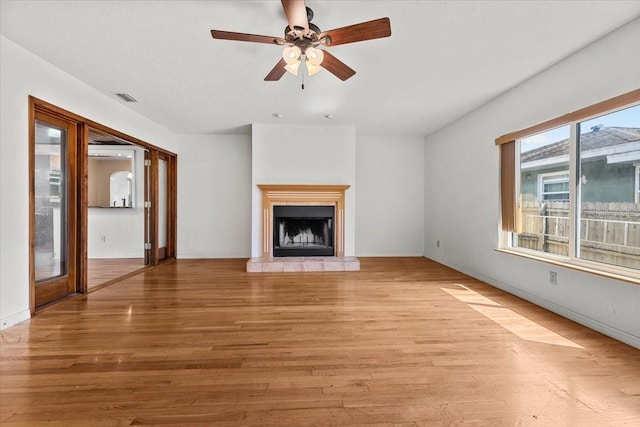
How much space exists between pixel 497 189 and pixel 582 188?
1.11 metres

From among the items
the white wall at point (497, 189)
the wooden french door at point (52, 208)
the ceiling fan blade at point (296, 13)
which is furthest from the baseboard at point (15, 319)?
the white wall at point (497, 189)

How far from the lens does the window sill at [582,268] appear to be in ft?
7.33

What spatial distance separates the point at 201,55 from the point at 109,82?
1412mm

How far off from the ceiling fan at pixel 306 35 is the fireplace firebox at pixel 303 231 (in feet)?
9.96

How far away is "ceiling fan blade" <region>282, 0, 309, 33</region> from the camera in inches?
70.4

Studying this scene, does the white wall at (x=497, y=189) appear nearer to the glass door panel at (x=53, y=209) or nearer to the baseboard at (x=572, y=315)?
the baseboard at (x=572, y=315)

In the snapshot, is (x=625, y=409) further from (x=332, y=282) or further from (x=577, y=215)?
(x=332, y=282)

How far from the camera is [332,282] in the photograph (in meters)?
4.02

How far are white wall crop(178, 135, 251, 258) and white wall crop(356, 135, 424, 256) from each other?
7.67 feet

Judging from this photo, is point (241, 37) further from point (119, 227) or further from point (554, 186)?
point (119, 227)

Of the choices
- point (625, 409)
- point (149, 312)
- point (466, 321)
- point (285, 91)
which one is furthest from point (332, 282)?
point (625, 409)

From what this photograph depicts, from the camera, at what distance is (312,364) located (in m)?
1.92

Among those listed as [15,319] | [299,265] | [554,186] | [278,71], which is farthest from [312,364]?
[554,186]

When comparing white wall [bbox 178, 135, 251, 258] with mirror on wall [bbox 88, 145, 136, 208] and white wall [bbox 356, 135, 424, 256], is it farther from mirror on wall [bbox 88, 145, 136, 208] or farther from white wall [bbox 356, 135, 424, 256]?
white wall [bbox 356, 135, 424, 256]
